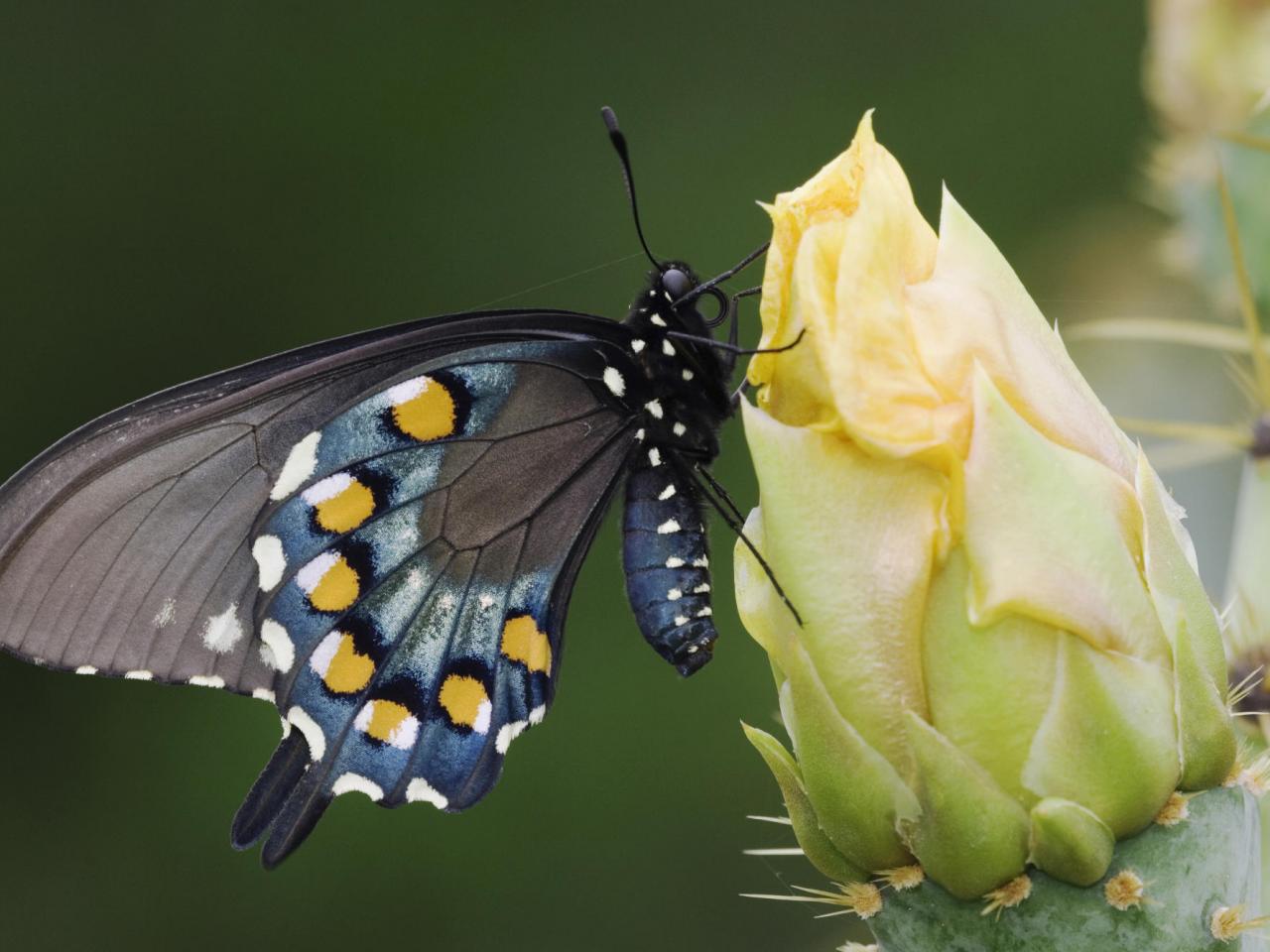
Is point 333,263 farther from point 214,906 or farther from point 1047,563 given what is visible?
point 1047,563

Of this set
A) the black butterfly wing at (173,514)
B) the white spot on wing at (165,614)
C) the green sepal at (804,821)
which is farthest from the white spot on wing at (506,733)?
the green sepal at (804,821)

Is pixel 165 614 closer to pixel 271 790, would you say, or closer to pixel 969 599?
pixel 271 790

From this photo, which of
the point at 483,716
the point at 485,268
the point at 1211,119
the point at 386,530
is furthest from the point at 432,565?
the point at 485,268

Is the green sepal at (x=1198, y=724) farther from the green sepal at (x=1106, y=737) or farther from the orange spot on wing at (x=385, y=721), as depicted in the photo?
the orange spot on wing at (x=385, y=721)

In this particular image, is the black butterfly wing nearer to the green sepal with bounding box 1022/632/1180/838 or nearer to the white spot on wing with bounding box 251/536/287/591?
the white spot on wing with bounding box 251/536/287/591

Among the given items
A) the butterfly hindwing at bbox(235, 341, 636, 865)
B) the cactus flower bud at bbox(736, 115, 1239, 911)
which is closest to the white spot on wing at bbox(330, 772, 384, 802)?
the butterfly hindwing at bbox(235, 341, 636, 865)

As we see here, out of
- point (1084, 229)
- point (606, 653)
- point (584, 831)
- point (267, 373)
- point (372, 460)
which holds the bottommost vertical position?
point (584, 831)

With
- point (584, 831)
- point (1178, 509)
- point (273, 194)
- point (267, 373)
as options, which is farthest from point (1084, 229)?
point (1178, 509)
